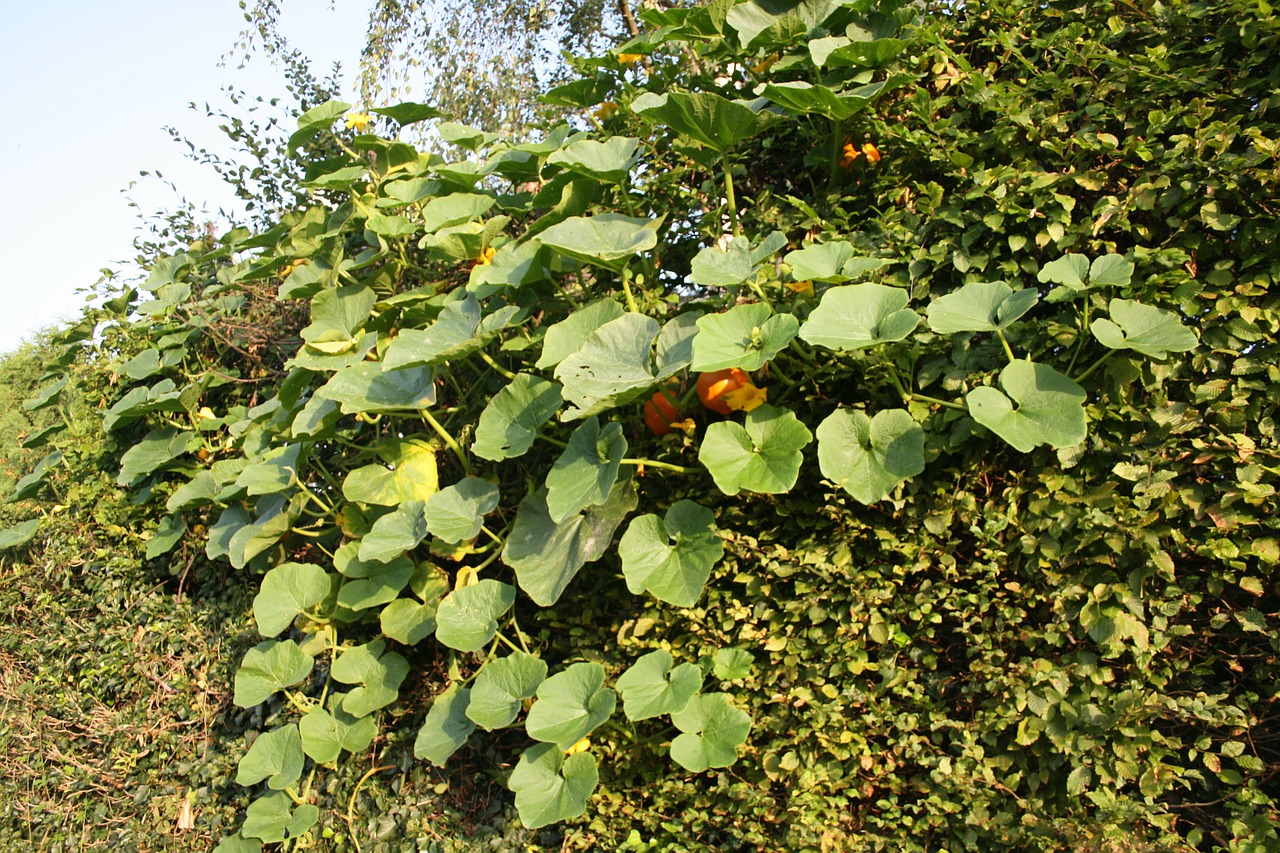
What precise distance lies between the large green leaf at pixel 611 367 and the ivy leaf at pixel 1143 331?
0.86 meters

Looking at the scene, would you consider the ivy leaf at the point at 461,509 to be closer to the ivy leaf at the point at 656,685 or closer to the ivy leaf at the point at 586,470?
the ivy leaf at the point at 586,470

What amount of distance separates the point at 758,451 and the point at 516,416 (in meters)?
0.63

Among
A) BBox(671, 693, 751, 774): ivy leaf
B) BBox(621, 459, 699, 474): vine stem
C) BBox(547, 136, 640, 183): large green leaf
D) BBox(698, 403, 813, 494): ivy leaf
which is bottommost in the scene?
BBox(671, 693, 751, 774): ivy leaf

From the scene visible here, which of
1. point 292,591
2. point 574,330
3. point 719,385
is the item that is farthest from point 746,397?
point 292,591

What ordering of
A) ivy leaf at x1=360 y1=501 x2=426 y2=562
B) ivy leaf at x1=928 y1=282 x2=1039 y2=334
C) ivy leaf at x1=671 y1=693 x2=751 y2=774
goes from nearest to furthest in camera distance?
ivy leaf at x1=928 y1=282 x2=1039 y2=334 → ivy leaf at x1=671 y1=693 x2=751 y2=774 → ivy leaf at x1=360 y1=501 x2=426 y2=562

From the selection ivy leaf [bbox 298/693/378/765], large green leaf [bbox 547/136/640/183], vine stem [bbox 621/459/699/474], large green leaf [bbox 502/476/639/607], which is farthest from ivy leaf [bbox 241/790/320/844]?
large green leaf [bbox 547/136/640/183]

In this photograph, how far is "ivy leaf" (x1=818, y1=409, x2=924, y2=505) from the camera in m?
1.80

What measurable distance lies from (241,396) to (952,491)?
2.90 metres

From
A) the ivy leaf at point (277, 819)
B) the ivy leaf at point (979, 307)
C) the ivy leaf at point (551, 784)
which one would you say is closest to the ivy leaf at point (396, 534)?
the ivy leaf at point (551, 784)

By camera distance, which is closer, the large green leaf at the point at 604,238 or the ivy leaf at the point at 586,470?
the ivy leaf at the point at 586,470

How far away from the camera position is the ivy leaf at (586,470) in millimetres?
1951

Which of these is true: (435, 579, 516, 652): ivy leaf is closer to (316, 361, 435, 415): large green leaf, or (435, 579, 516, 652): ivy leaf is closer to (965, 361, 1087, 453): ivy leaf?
(316, 361, 435, 415): large green leaf

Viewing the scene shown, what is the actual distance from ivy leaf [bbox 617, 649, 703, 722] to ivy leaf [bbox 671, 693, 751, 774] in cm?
3

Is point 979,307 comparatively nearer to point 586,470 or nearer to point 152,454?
Result: point 586,470
